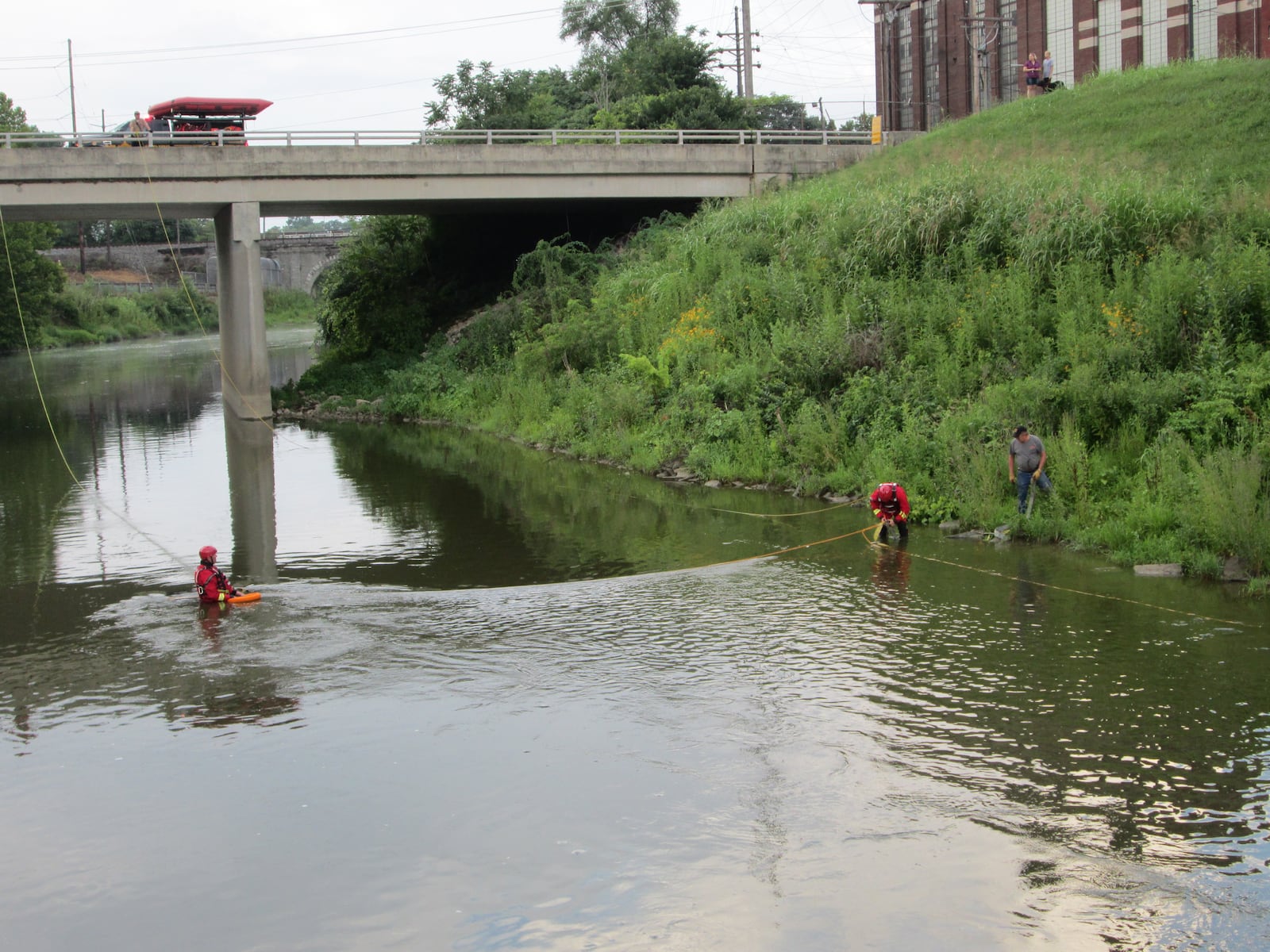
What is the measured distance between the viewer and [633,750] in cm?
894

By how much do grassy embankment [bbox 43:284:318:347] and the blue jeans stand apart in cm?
6005

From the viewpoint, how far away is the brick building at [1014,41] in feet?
124

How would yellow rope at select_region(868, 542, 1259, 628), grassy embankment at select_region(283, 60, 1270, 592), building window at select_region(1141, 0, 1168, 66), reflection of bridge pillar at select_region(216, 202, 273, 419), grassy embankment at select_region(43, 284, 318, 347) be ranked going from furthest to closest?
grassy embankment at select_region(43, 284, 318, 347), building window at select_region(1141, 0, 1168, 66), reflection of bridge pillar at select_region(216, 202, 273, 419), grassy embankment at select_region(283, 60, 1270, 592), yellow rope at select_region(868, 542, 1259, 628)

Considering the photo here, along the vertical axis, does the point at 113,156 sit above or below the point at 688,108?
below

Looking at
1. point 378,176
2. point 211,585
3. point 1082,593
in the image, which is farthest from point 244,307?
point 1082,593

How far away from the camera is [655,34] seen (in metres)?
82.8

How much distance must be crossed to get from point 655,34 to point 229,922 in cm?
8319

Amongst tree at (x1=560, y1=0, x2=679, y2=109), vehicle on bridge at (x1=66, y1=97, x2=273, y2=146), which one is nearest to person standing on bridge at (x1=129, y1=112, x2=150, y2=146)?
vehicle on bridge at (x1=66, y1=97, x2=273, y2=146)

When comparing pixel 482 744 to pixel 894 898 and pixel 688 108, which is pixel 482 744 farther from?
pixel 688 108

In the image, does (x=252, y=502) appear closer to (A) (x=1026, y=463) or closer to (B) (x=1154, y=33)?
(A) (x=1026, y=463)

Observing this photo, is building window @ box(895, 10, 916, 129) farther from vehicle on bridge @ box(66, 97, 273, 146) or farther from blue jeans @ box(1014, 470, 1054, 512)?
blue jeans @ box(1014, 470, 1054, 512)

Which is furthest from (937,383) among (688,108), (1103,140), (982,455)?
(688,108)

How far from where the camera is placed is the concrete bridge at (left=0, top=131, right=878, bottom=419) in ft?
105

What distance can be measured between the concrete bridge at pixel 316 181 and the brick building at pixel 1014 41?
34.6 ft
